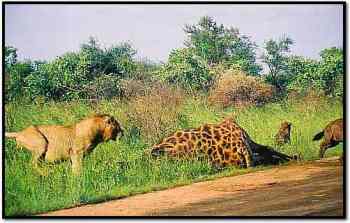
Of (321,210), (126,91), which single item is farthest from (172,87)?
(321,210)

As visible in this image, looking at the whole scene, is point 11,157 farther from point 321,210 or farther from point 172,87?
point 321,210

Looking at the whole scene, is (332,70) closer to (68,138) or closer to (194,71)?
(194,71)

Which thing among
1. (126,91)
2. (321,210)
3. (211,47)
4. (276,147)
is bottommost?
(321,210)

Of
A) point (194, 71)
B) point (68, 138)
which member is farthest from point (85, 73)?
point (194, 71)

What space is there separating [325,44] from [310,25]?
0.12 m

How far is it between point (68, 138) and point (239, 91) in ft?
2.95

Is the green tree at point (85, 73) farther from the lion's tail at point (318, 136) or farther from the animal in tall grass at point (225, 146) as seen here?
the lion's tail at point (318, 136)

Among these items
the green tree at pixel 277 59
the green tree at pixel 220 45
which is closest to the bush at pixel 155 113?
the green tree at pixel 220 45

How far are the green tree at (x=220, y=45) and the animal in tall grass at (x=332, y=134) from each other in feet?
1.50

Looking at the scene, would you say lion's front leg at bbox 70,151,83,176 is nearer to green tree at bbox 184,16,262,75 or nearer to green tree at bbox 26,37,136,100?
green tree at bbox 26,37,136,100

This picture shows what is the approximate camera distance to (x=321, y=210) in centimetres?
305

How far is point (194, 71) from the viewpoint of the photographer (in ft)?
10.4

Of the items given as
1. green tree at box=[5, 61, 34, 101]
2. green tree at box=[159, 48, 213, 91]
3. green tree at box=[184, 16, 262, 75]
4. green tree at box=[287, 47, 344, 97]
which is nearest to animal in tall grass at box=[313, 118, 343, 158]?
green tree at box=[287, 47, 344, 97]

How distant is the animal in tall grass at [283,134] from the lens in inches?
124
